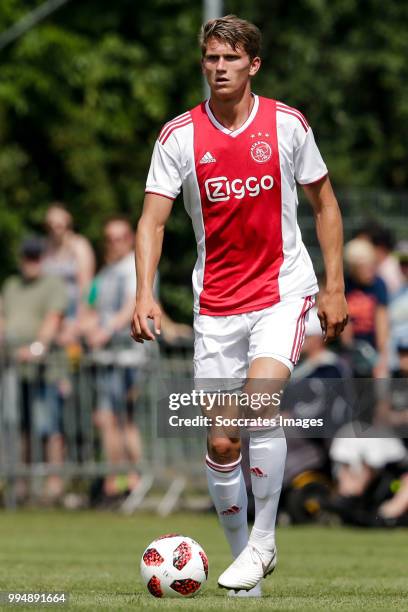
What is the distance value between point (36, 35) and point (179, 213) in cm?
361

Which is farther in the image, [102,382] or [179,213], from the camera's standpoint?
[179,213]

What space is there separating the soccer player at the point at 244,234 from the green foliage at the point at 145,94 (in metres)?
13.3

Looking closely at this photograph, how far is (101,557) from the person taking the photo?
1016cm

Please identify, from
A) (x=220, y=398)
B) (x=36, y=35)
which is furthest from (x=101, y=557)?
(x=36, y=35)

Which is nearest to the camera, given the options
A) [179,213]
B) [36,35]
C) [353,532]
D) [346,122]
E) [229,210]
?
[229,210]

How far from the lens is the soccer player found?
24.5 feet

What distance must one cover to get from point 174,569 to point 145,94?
625 inches

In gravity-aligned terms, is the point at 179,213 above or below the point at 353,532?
above

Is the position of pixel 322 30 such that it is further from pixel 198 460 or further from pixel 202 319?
pixel 202 319

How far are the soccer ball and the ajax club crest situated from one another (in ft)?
6.07

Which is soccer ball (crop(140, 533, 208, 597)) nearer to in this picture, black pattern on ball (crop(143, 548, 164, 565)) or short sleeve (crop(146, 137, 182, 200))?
black pattern on ball (crop(143, 548, 164, 565))

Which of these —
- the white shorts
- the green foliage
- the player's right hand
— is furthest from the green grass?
the green foliage

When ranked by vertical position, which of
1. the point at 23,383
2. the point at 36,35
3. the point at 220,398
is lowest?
the point at 23,383

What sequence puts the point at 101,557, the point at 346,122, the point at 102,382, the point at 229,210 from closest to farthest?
the point at 229,210 → the point at 101,557 → the point at 102,382 → the point at 346,122
